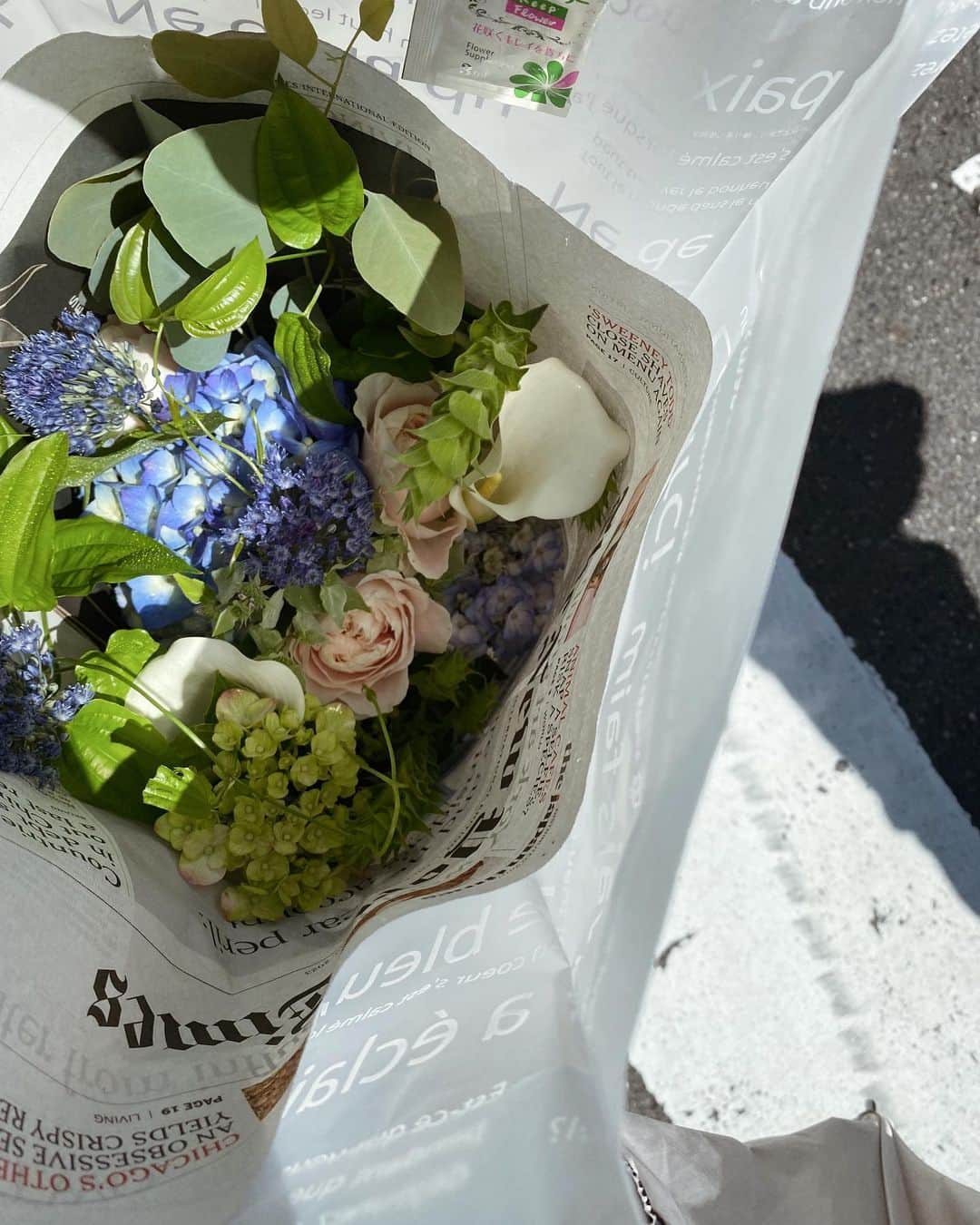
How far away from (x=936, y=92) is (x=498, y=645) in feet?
3.29

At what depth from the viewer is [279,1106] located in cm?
36

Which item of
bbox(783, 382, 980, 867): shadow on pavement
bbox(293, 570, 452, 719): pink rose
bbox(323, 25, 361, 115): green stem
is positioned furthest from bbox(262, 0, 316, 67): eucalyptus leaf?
bbox(783, 382, 980, 867): shadow on pavement

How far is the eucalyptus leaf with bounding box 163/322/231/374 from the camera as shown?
473 mm

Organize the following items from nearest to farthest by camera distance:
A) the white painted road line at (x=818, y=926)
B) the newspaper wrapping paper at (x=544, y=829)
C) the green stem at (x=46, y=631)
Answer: the newspaper wrapping paper at (x=544, y=829)
the green stem at (x=46, y=631)
the white painted road line at (x=818, y=926)

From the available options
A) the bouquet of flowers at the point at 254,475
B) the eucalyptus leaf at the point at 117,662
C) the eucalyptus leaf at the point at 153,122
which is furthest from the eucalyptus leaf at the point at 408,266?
the eucalyptus leaf at the point at 117,662

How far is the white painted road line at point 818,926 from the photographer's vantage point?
105cm

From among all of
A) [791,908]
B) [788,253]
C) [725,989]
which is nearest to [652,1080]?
[725,989]

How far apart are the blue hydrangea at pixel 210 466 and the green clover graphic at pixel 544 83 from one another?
17 centimetres

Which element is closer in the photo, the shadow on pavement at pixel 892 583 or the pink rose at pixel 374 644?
the pink rose at pixel 374 644

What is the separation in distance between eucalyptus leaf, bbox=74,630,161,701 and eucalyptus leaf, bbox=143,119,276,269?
0.60 ft

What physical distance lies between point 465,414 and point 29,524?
19cm

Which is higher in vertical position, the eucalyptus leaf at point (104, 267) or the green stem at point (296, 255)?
the green stem at point (296, 255)

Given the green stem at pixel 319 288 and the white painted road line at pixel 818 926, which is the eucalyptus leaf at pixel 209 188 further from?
the white painted road line at pixel 818 926

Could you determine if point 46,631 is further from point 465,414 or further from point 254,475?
point 465,414
